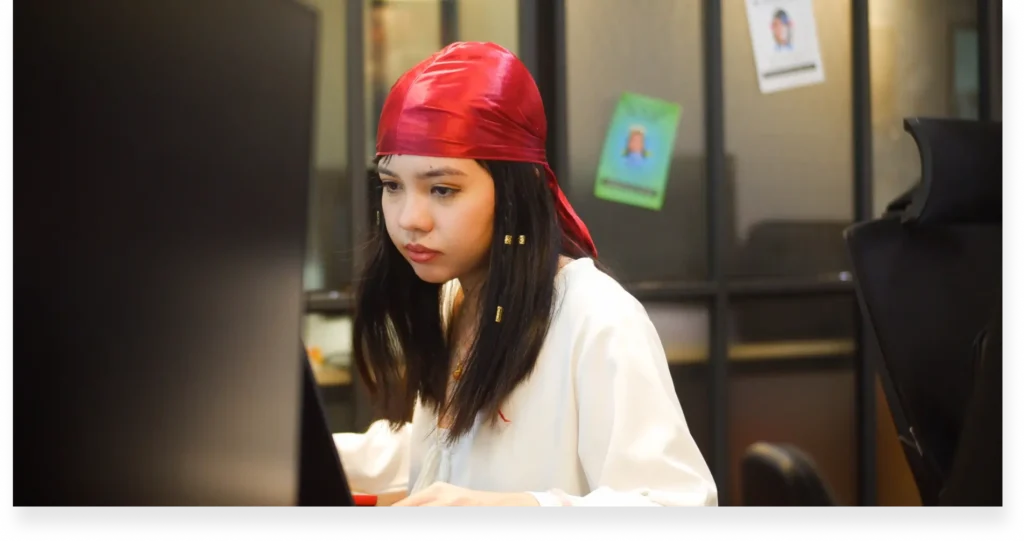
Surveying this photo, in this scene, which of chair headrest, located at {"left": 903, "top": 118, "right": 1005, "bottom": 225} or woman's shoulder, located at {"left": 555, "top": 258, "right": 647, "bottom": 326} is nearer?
woman's shoulder, located at {"left": 555, "top": 258, "right": 647, "bottom": 326}

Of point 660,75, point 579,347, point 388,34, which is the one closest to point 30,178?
point 579,347

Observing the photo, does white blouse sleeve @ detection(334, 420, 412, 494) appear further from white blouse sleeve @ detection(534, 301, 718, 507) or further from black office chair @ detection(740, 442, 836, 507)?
black office chair @ detection(740, 442, 836, 507)

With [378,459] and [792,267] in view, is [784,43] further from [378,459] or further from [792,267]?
[378,459]

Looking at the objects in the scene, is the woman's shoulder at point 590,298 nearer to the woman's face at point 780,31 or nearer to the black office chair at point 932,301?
the black office chair at point 932,301

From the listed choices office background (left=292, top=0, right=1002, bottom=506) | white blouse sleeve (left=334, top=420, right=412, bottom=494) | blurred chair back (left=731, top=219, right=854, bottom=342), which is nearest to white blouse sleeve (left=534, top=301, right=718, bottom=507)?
white blouse sleeve (left=334, top=420, right=412, bottom=494)

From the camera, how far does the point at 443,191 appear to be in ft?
3.11

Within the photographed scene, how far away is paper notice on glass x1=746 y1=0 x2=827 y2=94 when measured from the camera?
1.46 metres

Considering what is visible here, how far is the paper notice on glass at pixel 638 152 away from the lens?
1.49 m

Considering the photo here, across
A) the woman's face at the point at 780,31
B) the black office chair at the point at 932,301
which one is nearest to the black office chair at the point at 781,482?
the black office chair at the point at 932,301

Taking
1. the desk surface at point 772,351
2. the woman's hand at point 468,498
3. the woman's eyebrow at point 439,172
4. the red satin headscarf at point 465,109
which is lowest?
the woman's hand at point 468,498

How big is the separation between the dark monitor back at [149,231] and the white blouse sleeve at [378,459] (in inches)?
21.8

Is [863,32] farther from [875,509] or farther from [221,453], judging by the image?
[221,453]

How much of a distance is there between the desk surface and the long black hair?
0.63 m

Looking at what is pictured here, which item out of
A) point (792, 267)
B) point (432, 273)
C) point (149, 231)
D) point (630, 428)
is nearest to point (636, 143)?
point (792, 267)
